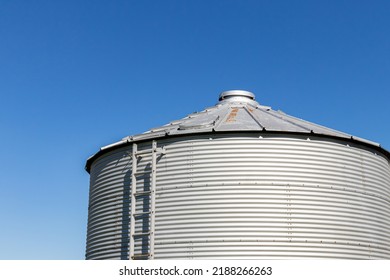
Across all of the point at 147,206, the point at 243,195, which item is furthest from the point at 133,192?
the point at 243,195

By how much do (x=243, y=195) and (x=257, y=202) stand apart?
594mm

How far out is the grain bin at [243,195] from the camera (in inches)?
813

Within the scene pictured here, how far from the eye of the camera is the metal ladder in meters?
21.4

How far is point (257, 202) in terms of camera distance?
20.9 metres

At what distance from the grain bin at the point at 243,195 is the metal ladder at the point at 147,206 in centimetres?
4

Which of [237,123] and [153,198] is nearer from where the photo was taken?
[153,198]

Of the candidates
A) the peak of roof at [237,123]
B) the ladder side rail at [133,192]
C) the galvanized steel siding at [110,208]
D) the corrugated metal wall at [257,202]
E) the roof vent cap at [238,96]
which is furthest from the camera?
the roof vent cap at [238,96]

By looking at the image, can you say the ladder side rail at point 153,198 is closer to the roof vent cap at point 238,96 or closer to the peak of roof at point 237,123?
the peak of roof at point 237,123

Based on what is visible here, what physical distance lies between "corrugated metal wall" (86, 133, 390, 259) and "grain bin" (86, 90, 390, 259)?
39 millimetres

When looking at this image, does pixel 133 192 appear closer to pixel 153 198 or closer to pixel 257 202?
pixel 153 198

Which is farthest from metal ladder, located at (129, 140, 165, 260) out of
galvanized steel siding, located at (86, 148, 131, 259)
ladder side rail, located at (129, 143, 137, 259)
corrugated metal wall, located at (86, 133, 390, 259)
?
galvanized steel siding, located at (86, 148, 131, 259)

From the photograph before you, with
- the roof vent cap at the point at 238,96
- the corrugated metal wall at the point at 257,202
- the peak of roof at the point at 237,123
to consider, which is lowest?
the corrugated metal wall at the point at 257,202

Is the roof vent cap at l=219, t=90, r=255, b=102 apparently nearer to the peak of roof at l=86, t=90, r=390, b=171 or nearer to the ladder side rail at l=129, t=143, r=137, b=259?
the peak of roof at l=86, t=90, r=390, b=171

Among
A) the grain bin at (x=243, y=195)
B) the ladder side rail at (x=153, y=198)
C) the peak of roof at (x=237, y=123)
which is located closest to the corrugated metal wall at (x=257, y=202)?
the grain bin at (x=243, y=195)
